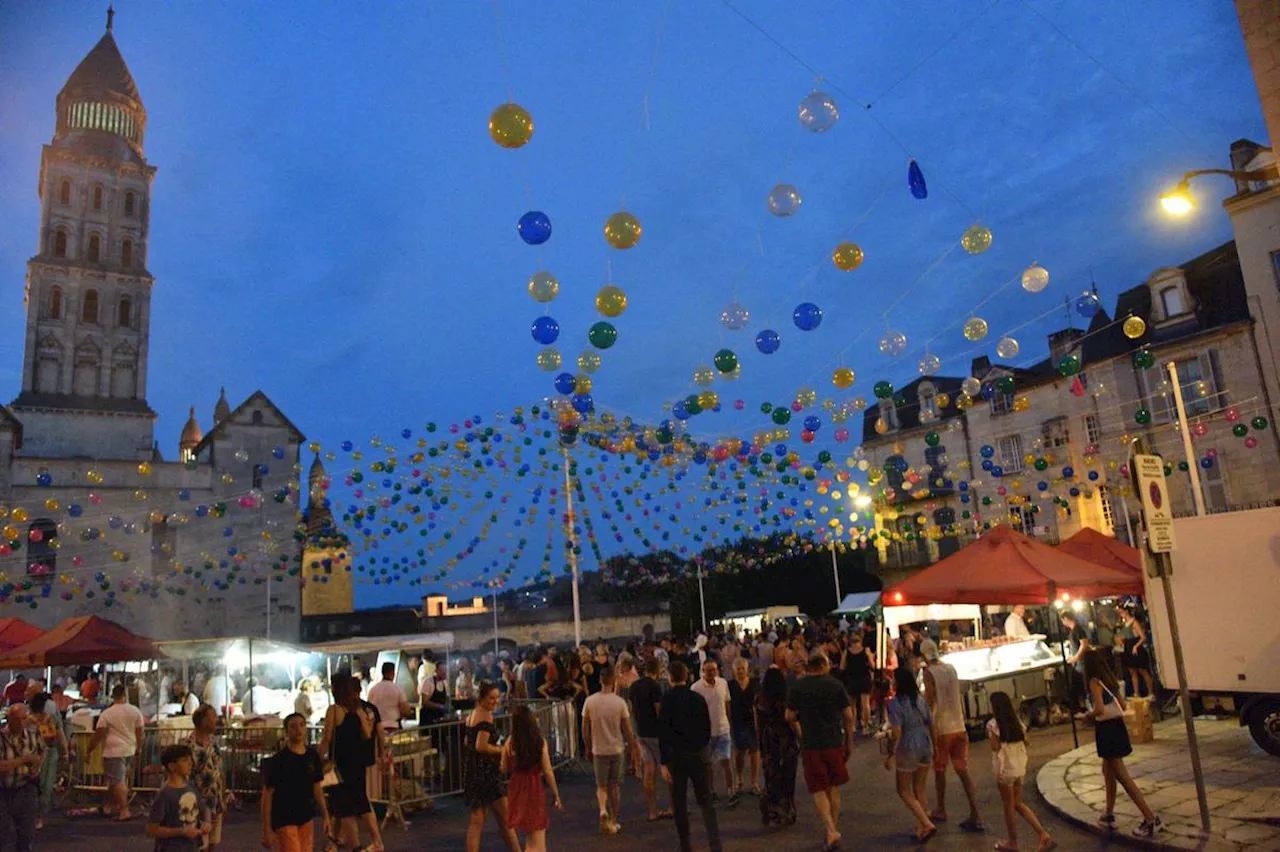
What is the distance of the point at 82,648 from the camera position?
14852mm

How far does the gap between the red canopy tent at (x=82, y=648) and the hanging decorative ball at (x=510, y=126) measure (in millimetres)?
11474

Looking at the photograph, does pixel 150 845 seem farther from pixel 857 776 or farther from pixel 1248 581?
pixel 1248 581

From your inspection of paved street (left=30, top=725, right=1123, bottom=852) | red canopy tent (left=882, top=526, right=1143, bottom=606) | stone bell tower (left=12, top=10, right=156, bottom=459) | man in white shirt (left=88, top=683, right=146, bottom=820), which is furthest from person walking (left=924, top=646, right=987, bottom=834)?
stone bell tower (left=12, top=10, right=156, bottom=459)

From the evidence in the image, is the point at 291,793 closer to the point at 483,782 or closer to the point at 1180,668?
the point at 483,782

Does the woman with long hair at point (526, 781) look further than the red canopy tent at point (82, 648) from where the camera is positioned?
No

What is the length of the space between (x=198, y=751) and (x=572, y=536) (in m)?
15.3

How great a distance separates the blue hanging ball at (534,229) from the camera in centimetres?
1072

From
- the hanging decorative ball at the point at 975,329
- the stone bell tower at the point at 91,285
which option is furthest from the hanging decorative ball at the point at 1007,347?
the stone bell tower at the point at 91,285

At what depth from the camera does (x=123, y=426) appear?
137 feet

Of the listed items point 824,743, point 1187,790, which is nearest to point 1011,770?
point 824,743

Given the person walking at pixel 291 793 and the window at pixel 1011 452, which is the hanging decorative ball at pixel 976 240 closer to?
the person walking at pixel 291 793

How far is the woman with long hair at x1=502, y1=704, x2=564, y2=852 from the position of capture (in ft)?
23.8

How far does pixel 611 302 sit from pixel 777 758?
6.15 m

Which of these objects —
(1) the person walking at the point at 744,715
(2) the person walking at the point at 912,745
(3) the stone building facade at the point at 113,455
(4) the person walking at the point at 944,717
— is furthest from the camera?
(3) the stone building facade at the point at 113,455
